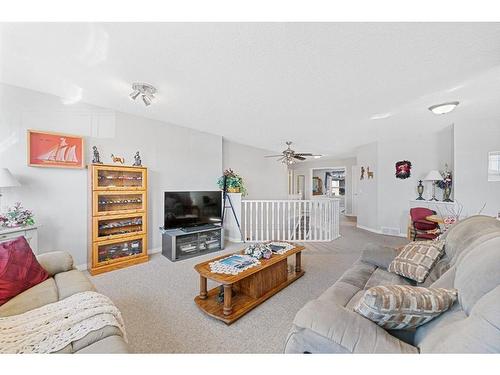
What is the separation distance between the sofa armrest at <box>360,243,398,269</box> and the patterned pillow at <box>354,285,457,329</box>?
1.10m

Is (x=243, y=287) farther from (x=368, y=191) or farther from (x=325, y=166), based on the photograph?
(x=325, y=166)

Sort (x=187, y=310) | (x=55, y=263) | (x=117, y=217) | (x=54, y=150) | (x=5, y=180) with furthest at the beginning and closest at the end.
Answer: (x=117, y=217)
(x=54, y=150)
(x=5, y=180)
(x=187, y=310)
(x=55, y=263)

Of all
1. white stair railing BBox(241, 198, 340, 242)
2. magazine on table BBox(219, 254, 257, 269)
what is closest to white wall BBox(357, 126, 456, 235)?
white stair railing BBox(241, 198, 340, 242)

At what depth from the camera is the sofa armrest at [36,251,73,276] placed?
189 centimetres

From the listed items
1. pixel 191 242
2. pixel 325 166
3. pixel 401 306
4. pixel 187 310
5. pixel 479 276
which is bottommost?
pixel 187 310

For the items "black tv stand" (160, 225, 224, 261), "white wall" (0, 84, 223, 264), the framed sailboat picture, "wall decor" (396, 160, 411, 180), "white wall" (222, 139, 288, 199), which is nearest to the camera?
"white wall" (0, 84, 223, 264)

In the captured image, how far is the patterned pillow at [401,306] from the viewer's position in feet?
3.19

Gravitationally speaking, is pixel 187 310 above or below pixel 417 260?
below

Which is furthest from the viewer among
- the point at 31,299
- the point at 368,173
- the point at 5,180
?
the point at 368,173

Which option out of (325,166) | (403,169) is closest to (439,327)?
(403,169)

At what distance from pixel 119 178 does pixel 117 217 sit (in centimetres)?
60

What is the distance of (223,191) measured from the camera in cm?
460

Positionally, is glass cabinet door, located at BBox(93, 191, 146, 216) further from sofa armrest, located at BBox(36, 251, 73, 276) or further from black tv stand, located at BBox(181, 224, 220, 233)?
sofa armrest, located at BBox(36, 251, 73, 276)

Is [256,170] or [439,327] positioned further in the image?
[256,170]
